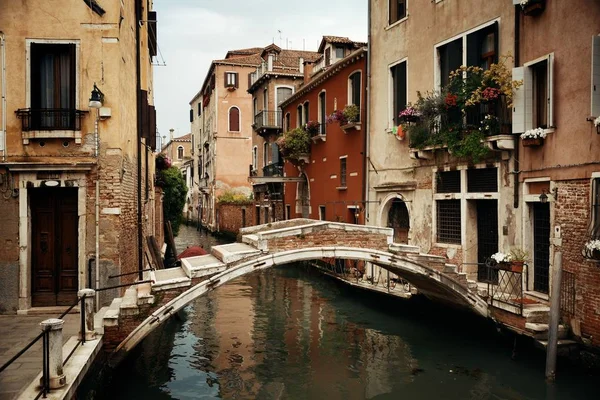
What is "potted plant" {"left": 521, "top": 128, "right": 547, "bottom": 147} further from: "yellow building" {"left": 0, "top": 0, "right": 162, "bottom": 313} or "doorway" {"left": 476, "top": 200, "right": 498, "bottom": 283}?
"yellow building" {"left": 0, "top": 0, "right": 162, "bottom": 313}

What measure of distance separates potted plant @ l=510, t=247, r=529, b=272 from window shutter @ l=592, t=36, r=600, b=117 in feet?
7.98

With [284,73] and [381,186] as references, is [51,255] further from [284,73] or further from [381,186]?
[284,73]

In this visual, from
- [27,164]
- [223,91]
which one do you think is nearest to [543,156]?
[27,164]

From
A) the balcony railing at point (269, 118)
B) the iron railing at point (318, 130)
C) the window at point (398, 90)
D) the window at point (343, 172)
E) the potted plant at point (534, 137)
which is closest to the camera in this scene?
the potted plant at point (534, 137)

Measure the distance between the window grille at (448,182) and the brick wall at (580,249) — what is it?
2625 millimetres

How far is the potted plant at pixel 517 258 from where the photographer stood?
27.8ft

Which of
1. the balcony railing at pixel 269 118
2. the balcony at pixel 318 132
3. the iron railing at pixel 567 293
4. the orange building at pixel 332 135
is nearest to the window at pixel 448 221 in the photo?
the iron railing at pixel 567 293

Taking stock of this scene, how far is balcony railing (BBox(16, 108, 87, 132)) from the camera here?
27.0 ft

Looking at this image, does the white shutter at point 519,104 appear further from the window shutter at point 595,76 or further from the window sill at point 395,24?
the window sill at point 395,24

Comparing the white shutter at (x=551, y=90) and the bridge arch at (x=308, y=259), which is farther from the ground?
the white shutter at (x=551, y=90)

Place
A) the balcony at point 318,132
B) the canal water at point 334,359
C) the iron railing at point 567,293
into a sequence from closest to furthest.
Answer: the canal water at point 334,359 < the iron railing at point 567,293 < the balcony at point 318,132

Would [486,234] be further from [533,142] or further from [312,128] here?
[312,128]

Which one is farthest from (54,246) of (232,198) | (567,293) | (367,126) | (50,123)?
(232,198)

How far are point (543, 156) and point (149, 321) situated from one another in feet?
19.2
